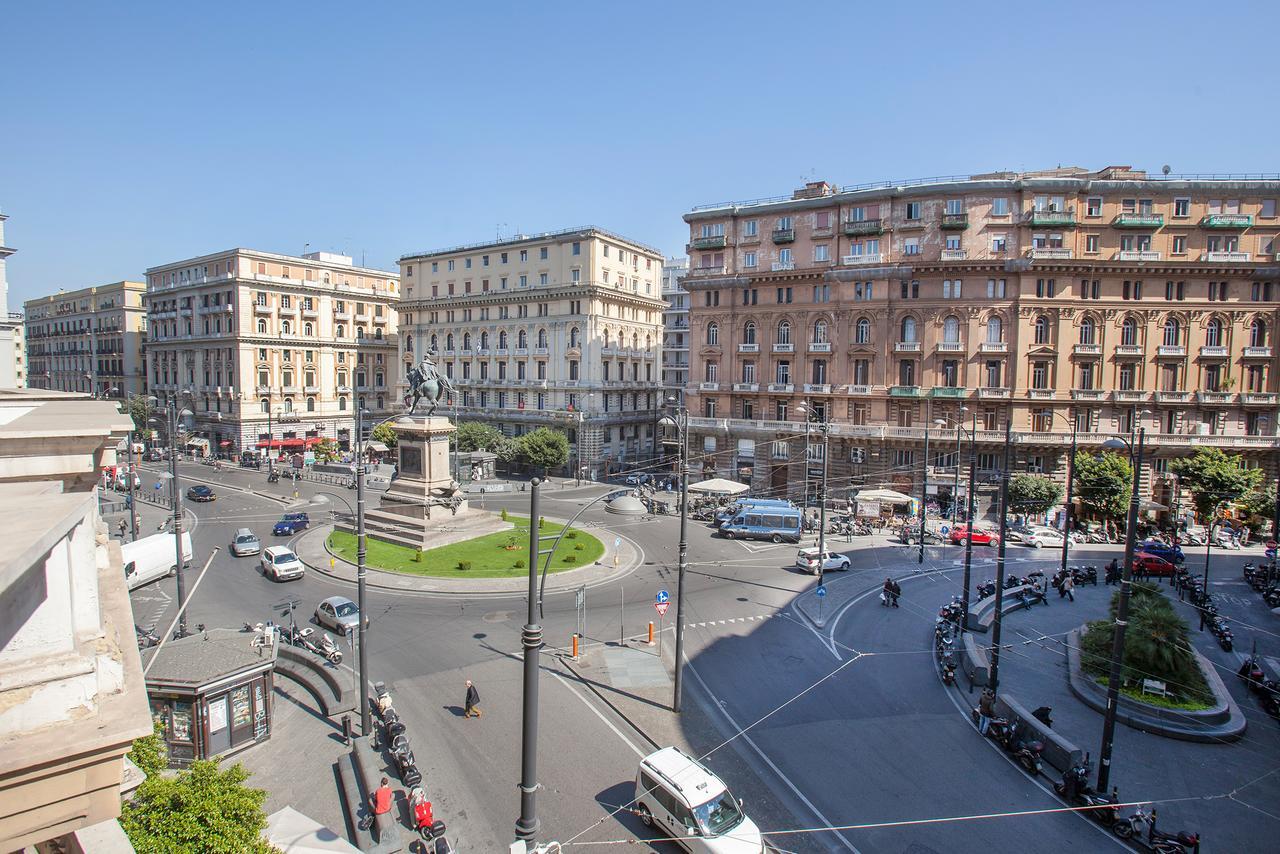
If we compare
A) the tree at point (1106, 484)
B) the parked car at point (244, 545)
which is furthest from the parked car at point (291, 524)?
the tree at point (1106, 484)

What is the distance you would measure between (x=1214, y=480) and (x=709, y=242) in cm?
3679

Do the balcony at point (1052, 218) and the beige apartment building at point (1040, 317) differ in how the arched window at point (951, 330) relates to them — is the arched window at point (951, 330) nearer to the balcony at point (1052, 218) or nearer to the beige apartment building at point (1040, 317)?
the beige apartment building at point (1040, 317)

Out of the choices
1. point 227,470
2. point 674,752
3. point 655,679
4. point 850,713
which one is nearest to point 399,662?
point 655,679

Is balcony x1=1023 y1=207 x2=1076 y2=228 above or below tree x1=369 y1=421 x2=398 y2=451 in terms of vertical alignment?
above

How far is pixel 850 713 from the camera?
19.1 m

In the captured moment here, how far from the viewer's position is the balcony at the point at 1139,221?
45.4 metres

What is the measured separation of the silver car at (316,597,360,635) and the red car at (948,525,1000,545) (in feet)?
106

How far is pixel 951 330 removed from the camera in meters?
48.3

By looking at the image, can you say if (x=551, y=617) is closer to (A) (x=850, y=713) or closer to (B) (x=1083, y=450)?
(A) (x=850, y=713)

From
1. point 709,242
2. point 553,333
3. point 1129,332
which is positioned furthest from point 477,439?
point 1129,332

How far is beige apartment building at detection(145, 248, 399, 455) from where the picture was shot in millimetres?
72812

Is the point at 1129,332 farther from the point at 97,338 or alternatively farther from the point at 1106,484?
the point at 97,338

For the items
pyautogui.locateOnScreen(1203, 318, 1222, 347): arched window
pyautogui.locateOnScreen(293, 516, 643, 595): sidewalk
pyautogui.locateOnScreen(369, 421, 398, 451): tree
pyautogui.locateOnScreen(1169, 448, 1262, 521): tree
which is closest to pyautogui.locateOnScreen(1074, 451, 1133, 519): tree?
pyautogui.locateOnScreen(1169, 448, 1262, 521): tree

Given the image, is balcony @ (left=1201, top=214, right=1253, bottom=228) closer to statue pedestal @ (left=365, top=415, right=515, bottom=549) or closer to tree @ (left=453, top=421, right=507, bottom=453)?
statue pedestal @ (left=365, top=415, right=515, bottom=549)
